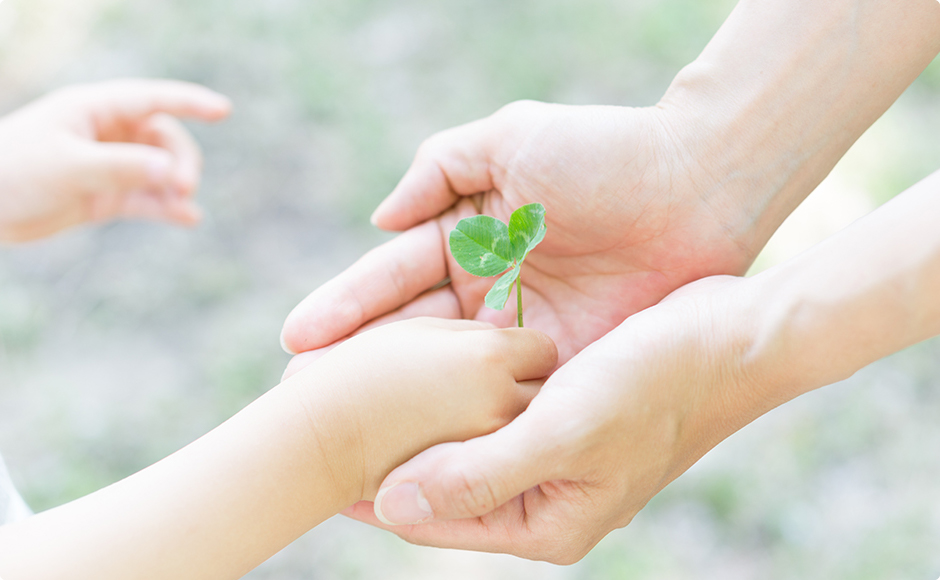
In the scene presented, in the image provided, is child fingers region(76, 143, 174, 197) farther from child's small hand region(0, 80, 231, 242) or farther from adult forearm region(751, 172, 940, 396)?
adult forearm region(751, 172, 940, 396)

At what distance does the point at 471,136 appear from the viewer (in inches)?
58.7

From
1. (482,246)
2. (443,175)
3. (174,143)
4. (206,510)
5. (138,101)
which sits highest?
(138,101)

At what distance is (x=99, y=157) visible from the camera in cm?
207

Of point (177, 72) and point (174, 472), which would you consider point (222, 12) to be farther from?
point (174, 472)

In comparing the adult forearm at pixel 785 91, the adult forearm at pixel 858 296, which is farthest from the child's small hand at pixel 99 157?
the adult forearm at pixel 858 296

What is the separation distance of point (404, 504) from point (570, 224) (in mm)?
691

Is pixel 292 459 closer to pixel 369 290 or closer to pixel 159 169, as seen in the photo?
pixel 369 290

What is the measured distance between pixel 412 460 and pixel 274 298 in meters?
1.51

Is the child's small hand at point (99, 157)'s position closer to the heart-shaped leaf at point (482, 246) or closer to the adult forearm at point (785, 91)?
the heart-shaped leaf at point (482, 246)

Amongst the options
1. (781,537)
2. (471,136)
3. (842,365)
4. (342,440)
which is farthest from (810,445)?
(342,440)

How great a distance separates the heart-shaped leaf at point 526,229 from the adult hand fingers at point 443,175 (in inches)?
13.0

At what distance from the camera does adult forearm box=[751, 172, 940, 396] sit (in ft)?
3.13

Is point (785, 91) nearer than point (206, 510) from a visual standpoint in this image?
No

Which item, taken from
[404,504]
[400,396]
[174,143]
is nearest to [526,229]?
[400,396]
